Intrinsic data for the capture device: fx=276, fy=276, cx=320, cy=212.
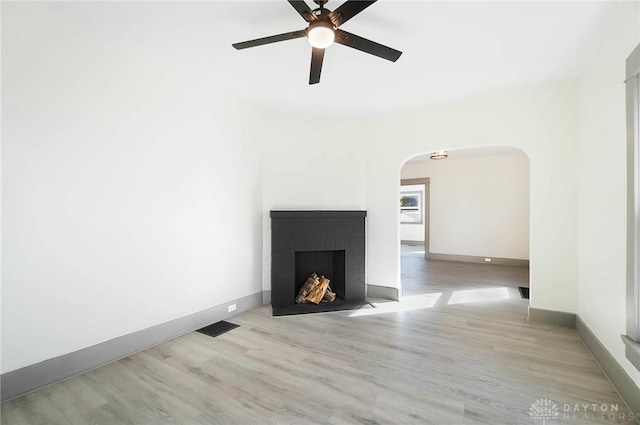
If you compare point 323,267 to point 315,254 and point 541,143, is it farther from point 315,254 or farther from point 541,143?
point 541,143

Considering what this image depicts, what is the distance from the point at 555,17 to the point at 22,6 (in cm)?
378

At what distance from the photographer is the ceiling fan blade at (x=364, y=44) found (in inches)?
74.5

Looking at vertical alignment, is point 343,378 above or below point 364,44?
below

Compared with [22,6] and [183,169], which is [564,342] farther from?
[22,6]

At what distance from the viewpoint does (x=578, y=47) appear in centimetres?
237

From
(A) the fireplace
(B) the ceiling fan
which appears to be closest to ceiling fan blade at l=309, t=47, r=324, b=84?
(B) the ceiling fan

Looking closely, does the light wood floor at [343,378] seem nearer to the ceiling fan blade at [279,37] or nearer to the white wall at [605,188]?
the white wall at [605,188]

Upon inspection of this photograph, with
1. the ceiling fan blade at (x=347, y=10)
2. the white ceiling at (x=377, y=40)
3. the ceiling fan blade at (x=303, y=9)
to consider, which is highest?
the white ceiling at (x=377, y=40)

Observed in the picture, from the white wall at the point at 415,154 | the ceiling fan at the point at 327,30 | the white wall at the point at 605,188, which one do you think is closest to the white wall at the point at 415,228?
the white wall at the point at 415,154

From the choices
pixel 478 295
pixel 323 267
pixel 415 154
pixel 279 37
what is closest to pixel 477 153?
pixel 415 154

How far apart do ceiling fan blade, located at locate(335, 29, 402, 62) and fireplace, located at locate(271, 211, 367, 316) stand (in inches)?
83.7

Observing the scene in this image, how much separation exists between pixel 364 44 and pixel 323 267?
299 centimetres

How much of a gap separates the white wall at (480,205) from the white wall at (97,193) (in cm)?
592

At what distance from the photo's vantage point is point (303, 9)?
1734 millimetres
